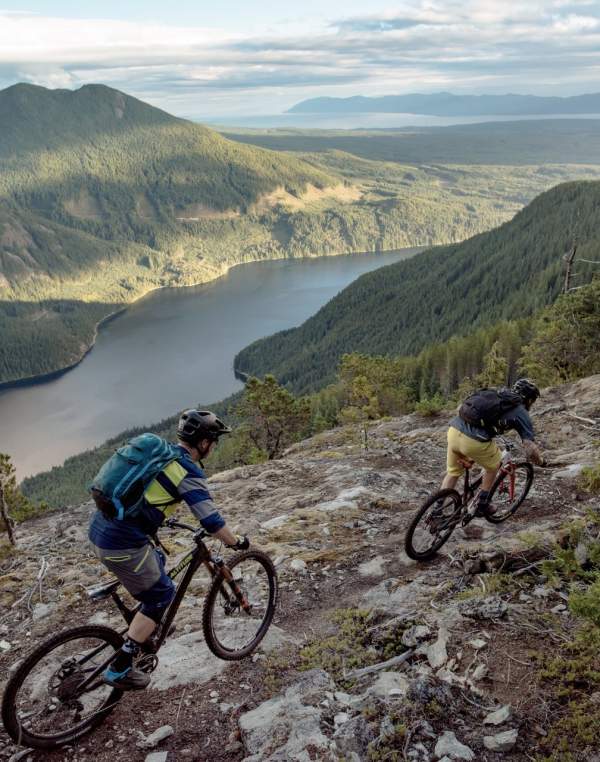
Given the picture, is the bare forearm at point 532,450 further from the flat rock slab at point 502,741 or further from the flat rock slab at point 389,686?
the flat rock slab at point 502,741

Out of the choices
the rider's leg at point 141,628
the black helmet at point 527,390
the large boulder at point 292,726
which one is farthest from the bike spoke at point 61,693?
the black helmet at point 527,390

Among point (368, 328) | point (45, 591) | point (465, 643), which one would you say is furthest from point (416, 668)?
point (368, 328)

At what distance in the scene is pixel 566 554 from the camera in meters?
7.94

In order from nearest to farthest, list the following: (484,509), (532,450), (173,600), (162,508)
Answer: (162,508)
(173,600)
(532,450)
(484,509)

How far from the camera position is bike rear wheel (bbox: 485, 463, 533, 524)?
36.0ft

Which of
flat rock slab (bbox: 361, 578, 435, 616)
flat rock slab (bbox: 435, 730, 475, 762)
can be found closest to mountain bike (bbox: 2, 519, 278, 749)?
flat rock slab (bbox: 361, 578, 435, 616)

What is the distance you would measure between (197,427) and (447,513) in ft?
18.1

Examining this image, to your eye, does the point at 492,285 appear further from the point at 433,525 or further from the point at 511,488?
the point at 433,525

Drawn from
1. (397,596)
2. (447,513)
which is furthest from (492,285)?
(397,596)

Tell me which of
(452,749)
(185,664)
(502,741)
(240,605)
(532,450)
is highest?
(532,450)

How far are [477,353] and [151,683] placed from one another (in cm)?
9024

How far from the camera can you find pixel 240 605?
26.5ft

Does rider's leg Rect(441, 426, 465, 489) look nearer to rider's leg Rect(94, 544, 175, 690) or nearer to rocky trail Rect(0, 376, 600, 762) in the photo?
rocky trail Rect(0, 376, 600, 762)

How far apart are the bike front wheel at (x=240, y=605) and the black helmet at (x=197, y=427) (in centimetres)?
202
